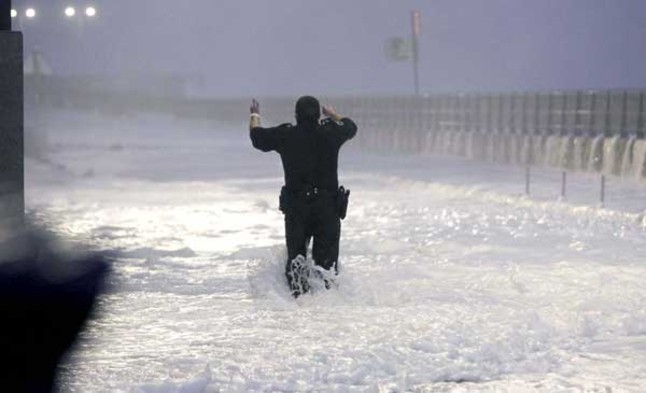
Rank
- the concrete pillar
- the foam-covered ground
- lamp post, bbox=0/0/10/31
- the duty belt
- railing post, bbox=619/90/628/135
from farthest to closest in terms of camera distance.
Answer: railing post, bbox=619/90/628/135, lamp post, bbox=0/0/10/31, the concrete pillar, the duty belt, the foam-covered ground

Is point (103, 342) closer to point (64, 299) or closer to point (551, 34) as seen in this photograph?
point (64, 299)

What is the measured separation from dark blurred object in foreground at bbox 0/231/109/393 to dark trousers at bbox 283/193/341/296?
5.30ft

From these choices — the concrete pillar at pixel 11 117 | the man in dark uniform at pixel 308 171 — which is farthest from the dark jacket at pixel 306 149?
the concrete pillar at pixel 11 117

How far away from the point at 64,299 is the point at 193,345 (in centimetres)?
227

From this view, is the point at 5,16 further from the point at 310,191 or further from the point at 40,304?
the point at 310,191

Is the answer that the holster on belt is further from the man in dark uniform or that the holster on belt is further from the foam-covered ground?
the foam-covered ground

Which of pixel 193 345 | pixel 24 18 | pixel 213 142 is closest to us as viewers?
pixel 193 345

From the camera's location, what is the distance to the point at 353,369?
21.7 feet

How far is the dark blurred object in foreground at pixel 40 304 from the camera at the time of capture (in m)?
6.66

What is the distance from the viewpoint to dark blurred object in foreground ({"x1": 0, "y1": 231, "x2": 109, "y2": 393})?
6660 mm

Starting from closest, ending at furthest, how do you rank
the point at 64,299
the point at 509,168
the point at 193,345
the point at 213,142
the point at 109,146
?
the point at 193,345 → the point at 64,299 → the point at 509,168 → the point at 109,146 → the point at 213,142

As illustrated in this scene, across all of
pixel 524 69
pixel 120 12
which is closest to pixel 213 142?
pixel 524 69

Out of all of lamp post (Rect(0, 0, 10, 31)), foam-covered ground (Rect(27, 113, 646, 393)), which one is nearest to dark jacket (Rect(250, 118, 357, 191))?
foam-covered ground (Rect(27, 113, 646, 393))

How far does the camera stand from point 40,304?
9.00 metres
